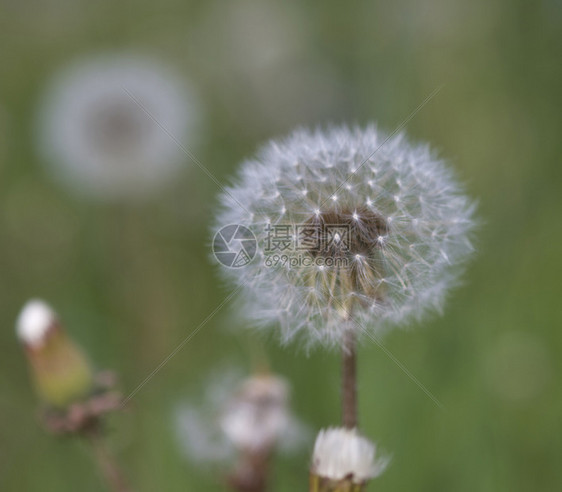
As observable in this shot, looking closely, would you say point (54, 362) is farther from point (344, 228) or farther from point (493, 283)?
point (493, 283)

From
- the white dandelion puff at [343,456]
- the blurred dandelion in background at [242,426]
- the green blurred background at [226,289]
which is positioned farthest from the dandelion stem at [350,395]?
the green blurred background at [226,289]

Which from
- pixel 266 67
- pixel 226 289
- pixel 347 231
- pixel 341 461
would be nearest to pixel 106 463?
pixel 226 289

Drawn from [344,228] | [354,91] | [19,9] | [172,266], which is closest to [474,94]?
[354,91]

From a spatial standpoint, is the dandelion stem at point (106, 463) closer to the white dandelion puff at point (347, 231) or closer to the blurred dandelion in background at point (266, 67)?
the white dandelion puff at point (347, 231)

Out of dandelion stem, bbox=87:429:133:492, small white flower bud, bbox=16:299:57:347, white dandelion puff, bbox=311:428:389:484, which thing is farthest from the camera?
small white flower bud, bbox=16:299:57:347

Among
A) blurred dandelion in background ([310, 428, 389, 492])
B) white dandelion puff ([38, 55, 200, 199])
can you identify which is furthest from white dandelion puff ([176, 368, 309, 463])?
white dandelion puff ([38, 55, 200, 199])

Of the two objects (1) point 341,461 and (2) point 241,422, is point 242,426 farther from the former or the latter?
(1) point 341,461

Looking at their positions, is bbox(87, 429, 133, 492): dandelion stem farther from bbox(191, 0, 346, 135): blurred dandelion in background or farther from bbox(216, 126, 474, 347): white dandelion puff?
bbox(191, 0, 346, 135): blurred dandelion in background
